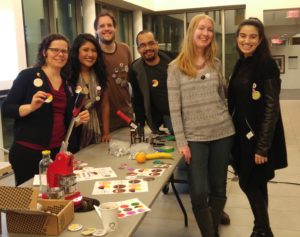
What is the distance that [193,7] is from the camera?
9086 mm

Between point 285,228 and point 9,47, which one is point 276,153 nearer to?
point 285,228

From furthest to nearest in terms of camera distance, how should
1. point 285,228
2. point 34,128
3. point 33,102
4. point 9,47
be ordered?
point 9,47, point 285,228, point 34,128, point 33,102

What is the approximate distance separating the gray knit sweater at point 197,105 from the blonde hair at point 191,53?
33mm

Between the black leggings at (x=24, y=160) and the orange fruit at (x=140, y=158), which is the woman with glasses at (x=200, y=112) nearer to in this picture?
the orange fruit at (x=140, y=158)

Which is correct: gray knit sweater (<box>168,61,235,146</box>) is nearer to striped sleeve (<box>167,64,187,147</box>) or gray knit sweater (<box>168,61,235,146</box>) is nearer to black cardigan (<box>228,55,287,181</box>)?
striped sleeve (<box>167,64,187,147</box>)

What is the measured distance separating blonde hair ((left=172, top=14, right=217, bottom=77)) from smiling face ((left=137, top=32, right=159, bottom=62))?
2.45 ft

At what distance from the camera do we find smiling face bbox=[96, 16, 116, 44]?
9.86 ft

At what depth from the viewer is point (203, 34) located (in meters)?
2.05

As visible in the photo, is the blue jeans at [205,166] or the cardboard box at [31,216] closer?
the cardboard box at [31,216]

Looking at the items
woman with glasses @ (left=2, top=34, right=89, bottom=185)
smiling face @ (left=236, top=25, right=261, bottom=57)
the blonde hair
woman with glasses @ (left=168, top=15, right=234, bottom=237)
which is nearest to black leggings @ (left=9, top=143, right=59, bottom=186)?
woman with glasses @ (left=2, top=34, right=89, bottom=185)

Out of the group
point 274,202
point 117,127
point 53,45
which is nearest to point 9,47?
point 117,127

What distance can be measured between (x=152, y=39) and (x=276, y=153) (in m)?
1.32

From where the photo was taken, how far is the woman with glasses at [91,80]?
100.0 inches

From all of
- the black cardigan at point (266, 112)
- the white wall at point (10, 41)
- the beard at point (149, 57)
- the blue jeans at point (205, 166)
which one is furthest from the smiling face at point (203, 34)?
the white wall at point (10, 41)
